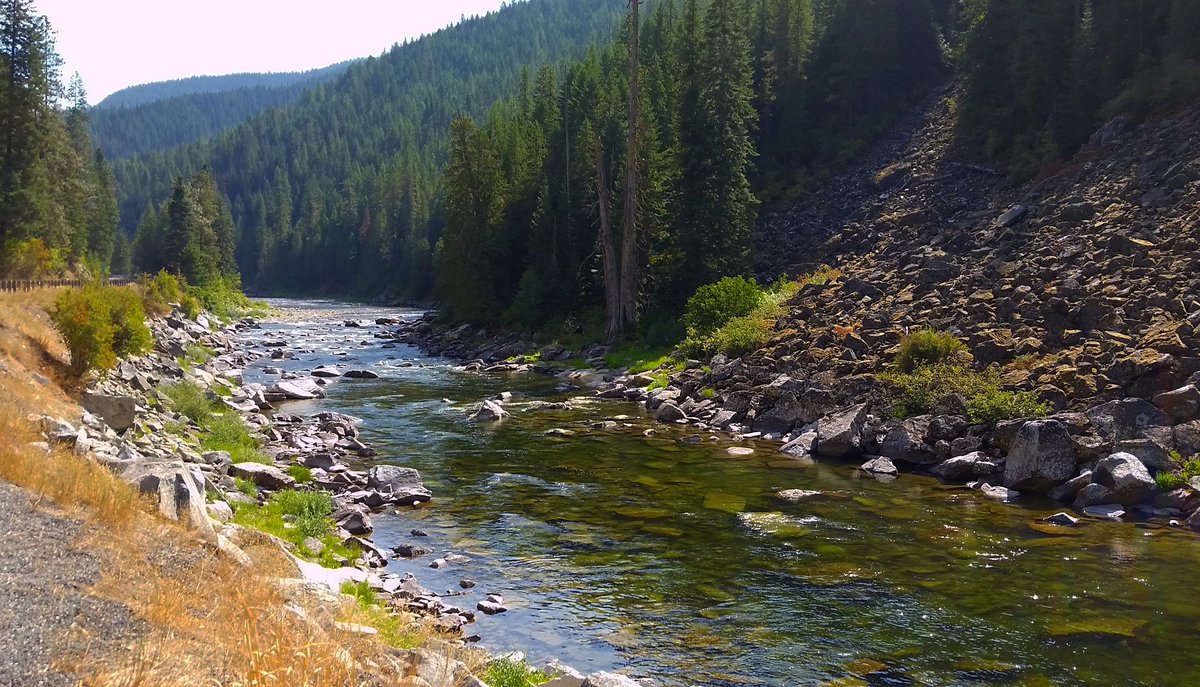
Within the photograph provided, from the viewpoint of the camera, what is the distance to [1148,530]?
622 inches

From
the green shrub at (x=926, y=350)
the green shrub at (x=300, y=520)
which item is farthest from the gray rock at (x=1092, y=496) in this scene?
the green shrub at (x=300, y=520)

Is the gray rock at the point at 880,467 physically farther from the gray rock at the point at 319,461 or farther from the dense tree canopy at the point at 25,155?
the dense tree canopy at the point at 25,155

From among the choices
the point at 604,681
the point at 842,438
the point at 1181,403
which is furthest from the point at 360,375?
the point at 604,681

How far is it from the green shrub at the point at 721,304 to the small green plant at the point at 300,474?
21022 mm

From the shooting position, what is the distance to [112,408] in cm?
1953

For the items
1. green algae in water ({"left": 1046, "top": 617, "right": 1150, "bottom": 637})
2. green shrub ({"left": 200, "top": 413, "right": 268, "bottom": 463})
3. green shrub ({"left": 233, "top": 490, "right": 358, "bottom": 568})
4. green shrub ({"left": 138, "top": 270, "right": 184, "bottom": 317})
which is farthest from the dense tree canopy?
green algae in water ({"left": 1046, "top": 617, "right": 1150, "bottom": 637})

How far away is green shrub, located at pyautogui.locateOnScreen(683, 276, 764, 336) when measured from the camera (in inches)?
1484

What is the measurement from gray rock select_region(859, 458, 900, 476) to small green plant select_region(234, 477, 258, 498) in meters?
13.6

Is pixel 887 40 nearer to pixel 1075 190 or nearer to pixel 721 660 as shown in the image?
pixel 1075 190

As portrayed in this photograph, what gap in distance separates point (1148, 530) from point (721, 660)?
958 centimetres

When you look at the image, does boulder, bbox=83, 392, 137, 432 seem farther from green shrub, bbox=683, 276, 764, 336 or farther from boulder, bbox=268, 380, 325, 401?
green shrub, bbox=683, 276, 764, 336

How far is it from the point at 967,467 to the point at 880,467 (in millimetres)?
1944

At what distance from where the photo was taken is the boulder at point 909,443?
70.3ft

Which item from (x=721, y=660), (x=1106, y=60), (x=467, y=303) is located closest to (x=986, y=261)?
(x=1106, y=60)
